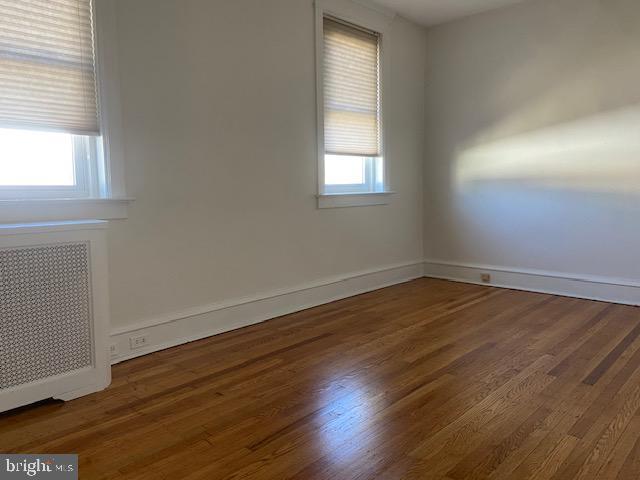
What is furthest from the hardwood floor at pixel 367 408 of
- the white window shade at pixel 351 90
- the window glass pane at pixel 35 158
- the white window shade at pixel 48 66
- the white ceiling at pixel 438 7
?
the white ceiling at pixel 438 7

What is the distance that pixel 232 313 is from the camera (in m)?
3.47

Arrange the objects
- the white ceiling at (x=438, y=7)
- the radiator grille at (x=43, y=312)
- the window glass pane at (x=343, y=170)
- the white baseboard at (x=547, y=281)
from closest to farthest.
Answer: the radiator grille at (x=43, y=312) < the white baseboard at (x=547, y=281) < the window glass pane at (x=343, y=170) < the white ceiling at (x=438, y=7)

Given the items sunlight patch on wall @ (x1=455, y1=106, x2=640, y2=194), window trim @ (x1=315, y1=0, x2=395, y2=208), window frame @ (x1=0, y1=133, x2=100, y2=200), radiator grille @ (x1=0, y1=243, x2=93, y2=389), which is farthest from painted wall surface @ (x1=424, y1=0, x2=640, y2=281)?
radiator grille @ (x1=0, y1=243, x2=93, y2=389)

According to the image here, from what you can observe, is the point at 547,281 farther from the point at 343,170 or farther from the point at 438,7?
the point at 438,7

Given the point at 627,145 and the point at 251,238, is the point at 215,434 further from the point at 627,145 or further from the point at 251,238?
the point at 627,145

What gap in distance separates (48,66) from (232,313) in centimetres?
192

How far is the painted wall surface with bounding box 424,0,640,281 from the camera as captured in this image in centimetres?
399

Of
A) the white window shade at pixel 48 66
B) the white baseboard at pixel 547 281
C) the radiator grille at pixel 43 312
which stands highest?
the white window shade at pixel 48 66

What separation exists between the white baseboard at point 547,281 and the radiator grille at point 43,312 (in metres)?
3.81

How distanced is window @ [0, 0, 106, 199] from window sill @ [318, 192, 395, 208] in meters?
1.90

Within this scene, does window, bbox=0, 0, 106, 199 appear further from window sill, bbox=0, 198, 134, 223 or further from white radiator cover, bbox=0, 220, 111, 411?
white radiator cover, bbox=0, 220, 111, 411

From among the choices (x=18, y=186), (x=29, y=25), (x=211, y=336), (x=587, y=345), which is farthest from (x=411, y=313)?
(x=29, y=25)

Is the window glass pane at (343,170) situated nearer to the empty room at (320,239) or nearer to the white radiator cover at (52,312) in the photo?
the empty room at (320,239)

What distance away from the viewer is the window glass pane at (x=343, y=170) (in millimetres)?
4293
